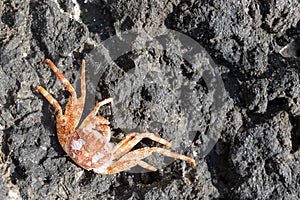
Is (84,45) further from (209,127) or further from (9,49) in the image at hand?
(209,127)

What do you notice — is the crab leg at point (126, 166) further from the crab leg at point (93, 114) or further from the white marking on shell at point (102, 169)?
the crab leg at point (93, 114)

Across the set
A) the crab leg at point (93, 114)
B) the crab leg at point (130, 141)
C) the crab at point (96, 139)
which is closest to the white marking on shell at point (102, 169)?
the crab at point (96, 139)

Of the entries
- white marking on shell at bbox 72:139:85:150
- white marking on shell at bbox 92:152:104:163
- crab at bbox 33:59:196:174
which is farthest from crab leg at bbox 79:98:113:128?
white marking on shell at bbox 92:152:104:163

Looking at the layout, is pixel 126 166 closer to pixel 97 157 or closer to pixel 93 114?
pixel 97 157

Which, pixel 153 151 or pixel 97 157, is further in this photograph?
pixel 97 157

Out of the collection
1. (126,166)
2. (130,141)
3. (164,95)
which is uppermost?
(164,95)

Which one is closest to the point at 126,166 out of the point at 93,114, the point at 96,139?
the point at 96,139

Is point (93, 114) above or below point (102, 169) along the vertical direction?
above
